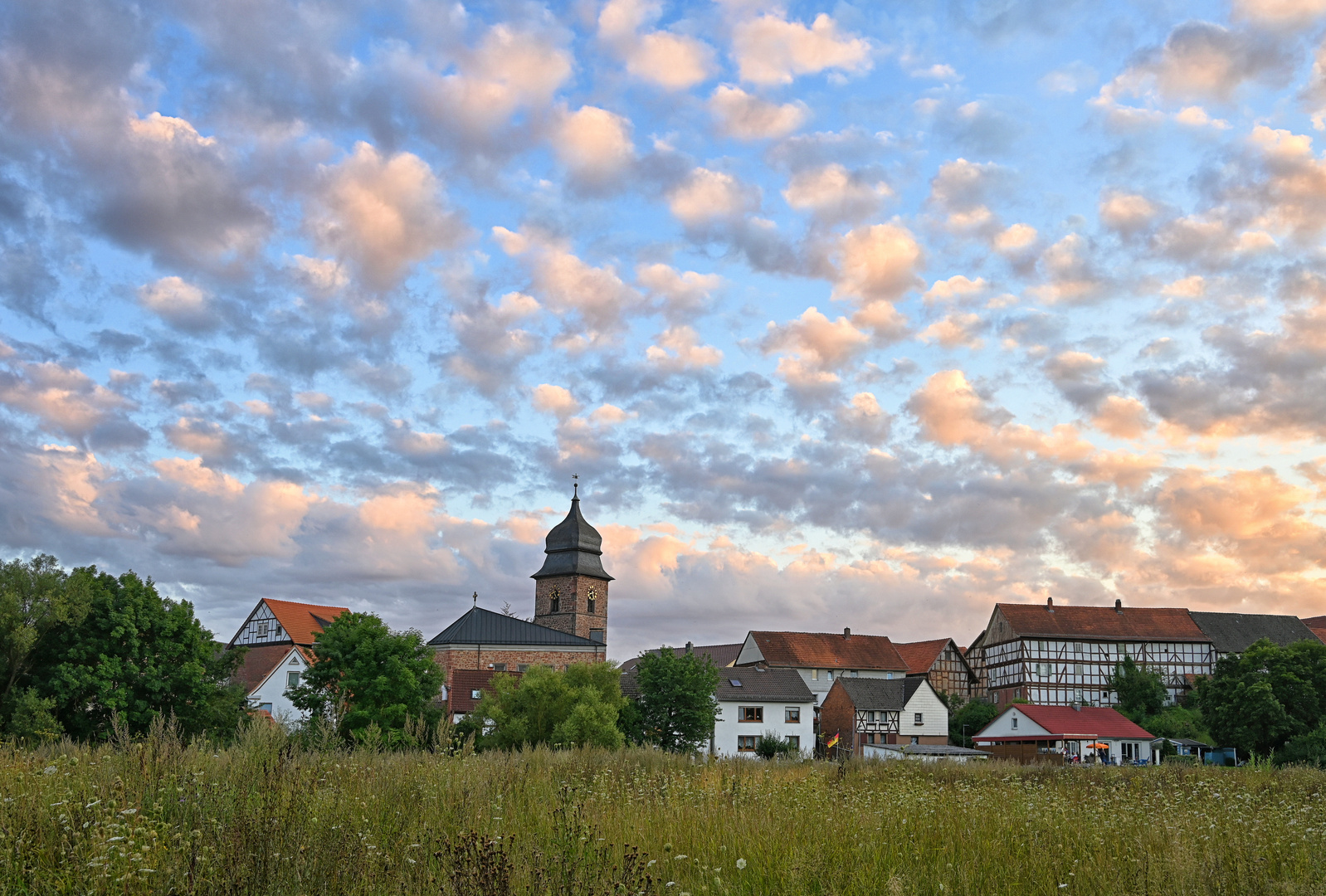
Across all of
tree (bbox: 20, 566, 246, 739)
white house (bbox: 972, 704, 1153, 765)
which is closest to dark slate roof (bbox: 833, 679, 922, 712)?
white house (bbox: 972, 704, 1153, 765)

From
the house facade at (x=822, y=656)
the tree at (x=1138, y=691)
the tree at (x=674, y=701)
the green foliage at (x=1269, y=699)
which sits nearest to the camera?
the green foliage at (x=1269, y=699)

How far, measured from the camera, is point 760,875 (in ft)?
21.4

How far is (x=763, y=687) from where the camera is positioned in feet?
229

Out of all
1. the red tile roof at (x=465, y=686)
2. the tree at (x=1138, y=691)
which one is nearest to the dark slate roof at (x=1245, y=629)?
the tree at (x=1138, y=691)

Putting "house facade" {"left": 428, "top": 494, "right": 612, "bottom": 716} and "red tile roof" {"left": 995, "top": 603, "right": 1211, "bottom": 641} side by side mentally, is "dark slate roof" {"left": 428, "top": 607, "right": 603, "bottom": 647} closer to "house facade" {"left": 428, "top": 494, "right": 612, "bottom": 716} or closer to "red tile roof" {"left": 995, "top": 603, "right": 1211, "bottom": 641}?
"house facade" {"left": 428, "top": 494, "right": 612, "bottom": 716}

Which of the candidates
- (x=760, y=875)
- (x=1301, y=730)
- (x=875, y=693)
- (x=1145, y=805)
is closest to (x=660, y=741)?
(x=875, y=693)

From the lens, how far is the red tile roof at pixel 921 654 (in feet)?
293

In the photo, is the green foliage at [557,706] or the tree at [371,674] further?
the green foliage at [557,706]

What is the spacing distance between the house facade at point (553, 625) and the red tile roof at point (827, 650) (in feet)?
47.1

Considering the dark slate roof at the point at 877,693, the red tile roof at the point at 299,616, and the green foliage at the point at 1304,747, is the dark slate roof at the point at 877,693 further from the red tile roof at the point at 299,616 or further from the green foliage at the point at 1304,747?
the red tile roof at the point at 299,616

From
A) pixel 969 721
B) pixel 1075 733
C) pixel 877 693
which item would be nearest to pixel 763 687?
pixel 877 693

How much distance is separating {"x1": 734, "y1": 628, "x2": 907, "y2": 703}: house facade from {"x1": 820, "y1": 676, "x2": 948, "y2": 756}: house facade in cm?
1381

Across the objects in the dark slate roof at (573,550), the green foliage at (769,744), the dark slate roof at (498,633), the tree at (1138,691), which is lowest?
the green foliage at (769,744)

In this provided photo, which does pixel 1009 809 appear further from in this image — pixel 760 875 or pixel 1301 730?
pixel 1301 730
